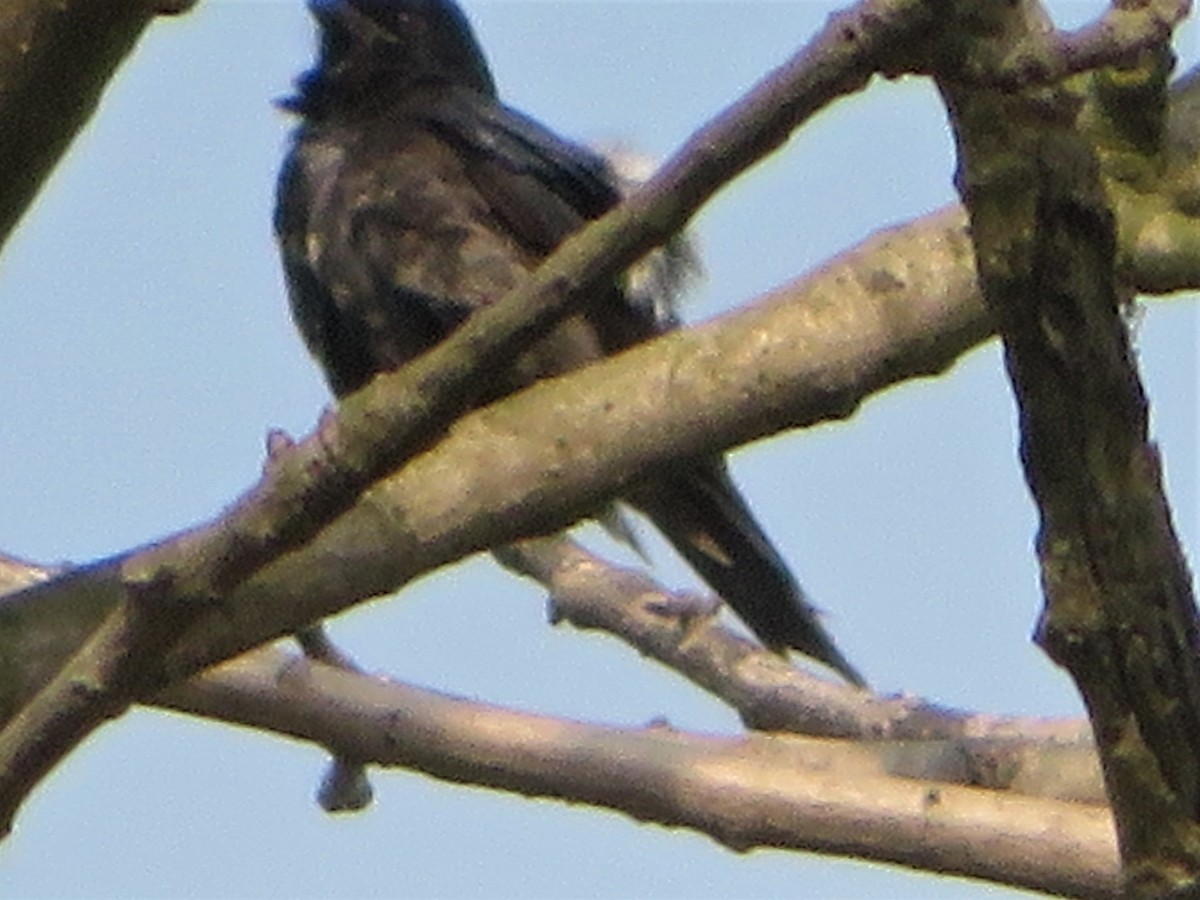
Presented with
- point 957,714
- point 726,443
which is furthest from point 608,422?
point 957,714

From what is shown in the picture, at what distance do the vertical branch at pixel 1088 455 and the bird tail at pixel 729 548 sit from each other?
106 inches

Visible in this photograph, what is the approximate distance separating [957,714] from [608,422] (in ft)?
4.55

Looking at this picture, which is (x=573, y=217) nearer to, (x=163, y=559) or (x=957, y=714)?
(x=957, y=714)

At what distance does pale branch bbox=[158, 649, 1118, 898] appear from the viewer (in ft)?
9.10

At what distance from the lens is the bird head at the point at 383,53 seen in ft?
17.7

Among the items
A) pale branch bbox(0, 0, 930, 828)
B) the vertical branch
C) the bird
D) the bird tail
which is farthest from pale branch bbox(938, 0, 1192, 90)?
the bird tail

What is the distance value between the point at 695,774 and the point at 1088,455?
1223mm

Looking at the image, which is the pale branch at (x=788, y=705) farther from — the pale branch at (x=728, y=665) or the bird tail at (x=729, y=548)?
the bird tail at (x=729, y=548)

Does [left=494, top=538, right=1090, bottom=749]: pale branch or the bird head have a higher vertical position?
the bird head

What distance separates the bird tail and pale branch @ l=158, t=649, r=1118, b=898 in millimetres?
1621

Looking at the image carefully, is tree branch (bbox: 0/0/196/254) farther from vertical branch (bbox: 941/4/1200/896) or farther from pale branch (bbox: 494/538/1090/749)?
pale branch (bbox: 494/538/1090/749)

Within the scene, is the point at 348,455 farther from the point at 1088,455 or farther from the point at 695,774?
the point at 695,774

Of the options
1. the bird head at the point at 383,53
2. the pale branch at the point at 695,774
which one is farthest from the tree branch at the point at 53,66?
the bird head at the point at 383,53

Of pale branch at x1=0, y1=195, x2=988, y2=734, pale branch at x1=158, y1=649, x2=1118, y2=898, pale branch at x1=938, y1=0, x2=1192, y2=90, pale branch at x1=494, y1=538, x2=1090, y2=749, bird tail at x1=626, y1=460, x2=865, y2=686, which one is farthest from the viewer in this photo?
bird tail at x1=626, y1=460, x2=865, y2=686
